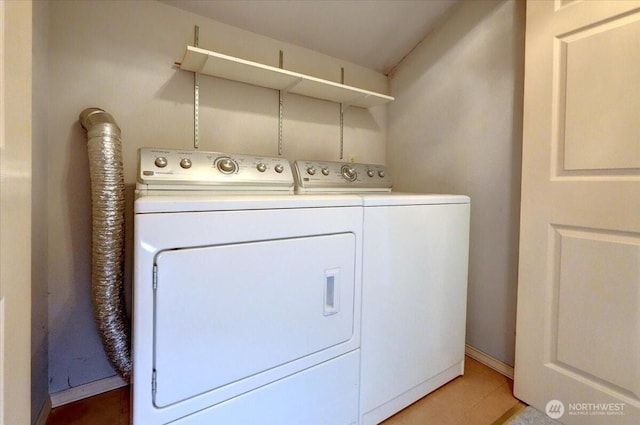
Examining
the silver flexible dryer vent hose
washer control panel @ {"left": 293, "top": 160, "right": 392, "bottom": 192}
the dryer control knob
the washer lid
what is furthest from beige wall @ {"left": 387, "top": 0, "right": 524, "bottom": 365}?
the silver flexible dryer vent hose

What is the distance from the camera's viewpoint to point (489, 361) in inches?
72.2

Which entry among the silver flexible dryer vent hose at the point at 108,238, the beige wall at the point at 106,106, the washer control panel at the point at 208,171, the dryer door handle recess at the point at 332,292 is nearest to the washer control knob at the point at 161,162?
the washer control panel at the point at 208,171

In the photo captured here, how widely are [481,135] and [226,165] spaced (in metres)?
1.45

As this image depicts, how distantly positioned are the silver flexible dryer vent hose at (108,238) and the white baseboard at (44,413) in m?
0.37

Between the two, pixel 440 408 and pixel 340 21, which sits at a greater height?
pixel 340 21

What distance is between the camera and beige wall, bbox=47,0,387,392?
1424mm

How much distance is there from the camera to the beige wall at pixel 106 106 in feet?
4.67

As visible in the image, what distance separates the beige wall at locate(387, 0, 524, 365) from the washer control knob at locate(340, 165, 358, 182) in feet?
2.16

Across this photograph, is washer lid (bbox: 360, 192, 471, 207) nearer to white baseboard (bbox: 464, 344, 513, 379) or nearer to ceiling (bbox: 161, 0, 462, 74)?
white baseboard (bbox: 464, 344, 513, 379)

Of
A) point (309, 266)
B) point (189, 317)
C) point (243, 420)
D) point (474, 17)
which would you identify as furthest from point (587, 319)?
point (474, 17)

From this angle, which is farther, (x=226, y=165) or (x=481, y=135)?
(x=481, y=135)

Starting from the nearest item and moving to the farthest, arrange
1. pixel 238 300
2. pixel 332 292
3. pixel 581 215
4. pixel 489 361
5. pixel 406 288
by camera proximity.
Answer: pixel 238 300 → pixel 332 292 → pixel 581 215 → pixel 406 288 → pixel 489 361

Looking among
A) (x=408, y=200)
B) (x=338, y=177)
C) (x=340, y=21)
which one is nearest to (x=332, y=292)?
(x=408, y=200)

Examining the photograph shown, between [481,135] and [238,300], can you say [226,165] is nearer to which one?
[238,300]
